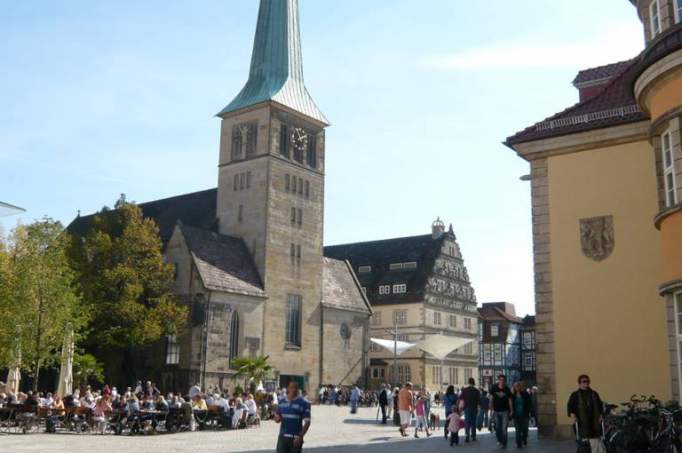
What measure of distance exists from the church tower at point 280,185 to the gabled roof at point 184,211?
2547mm

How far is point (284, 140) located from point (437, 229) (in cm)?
2810

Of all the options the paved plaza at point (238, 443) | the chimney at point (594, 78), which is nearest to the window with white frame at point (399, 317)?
the paved plaza at point (238, 443)

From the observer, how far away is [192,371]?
44.9 metres

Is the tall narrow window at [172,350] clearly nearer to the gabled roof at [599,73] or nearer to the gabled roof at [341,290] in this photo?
the gabled roof at [341,290]


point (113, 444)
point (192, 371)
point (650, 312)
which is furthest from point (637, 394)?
point (192, 371)

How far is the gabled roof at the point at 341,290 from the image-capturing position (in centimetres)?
5712

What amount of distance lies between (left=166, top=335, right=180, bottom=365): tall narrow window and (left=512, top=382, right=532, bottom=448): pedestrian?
3090 cm

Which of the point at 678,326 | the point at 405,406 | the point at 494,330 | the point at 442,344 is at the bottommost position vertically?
the point at 405,406

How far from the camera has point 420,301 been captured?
232 ft

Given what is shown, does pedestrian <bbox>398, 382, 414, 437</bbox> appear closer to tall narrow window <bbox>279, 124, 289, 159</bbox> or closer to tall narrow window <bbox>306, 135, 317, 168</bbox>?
tall narrow window <bbox>279, 124, 289, 159</bbox>

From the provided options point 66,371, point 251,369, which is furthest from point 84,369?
point 66,371

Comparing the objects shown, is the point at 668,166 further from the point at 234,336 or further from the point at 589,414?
the point at 234,336

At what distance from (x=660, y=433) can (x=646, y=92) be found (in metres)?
7.26

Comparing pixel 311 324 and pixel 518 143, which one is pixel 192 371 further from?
pixel 518 143
